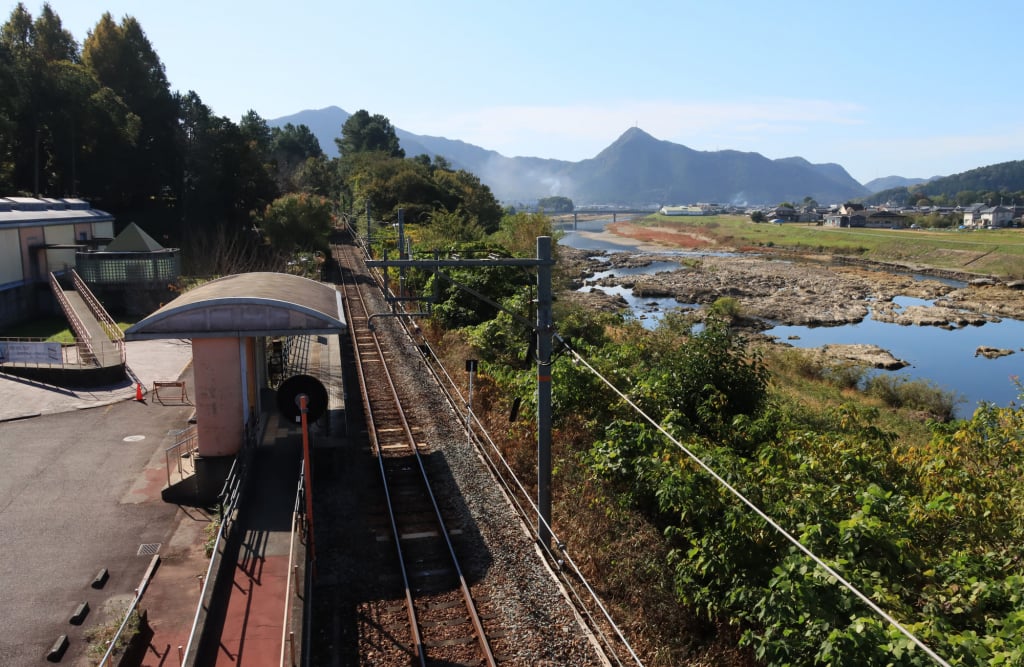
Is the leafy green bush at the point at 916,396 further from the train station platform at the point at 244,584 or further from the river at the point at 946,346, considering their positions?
the train station platform at the point at 244,584

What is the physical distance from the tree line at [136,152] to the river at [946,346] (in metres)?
23.8

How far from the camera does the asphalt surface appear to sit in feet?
32.6

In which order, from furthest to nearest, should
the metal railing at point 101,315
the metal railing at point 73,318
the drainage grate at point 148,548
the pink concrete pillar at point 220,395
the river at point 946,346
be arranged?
the river at point 946,346 < the metal railing at point 101,315 < the metal railing at point 73,318 < the pink concrete pillar at point 220,395 < the drainage grate at point 148,548

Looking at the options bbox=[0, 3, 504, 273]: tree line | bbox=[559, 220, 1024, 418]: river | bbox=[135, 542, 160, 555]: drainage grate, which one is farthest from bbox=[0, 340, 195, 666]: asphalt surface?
bbox=[559, 220, 1024, 418]: river

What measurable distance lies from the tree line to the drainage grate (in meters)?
27.2

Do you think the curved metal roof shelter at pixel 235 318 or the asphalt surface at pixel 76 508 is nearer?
the asphalt surface at pixel 76 508

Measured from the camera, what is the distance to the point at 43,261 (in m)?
30.1

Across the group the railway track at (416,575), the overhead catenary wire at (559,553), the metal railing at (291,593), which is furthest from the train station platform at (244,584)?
the overhead catenary wire at (559,553)

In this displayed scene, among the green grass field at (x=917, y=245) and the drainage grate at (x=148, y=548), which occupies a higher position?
the green grass field at (x=917, y=245)

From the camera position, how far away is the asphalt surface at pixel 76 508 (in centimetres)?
995

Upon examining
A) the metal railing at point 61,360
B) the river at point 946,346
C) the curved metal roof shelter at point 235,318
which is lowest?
the river at point 946,346

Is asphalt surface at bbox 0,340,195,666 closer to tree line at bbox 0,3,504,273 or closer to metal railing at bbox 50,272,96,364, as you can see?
metal railing at bbox 50,272,96,364

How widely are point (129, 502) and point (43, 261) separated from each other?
71.5 ft

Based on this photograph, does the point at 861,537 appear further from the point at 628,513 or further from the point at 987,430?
the point at 987,430
